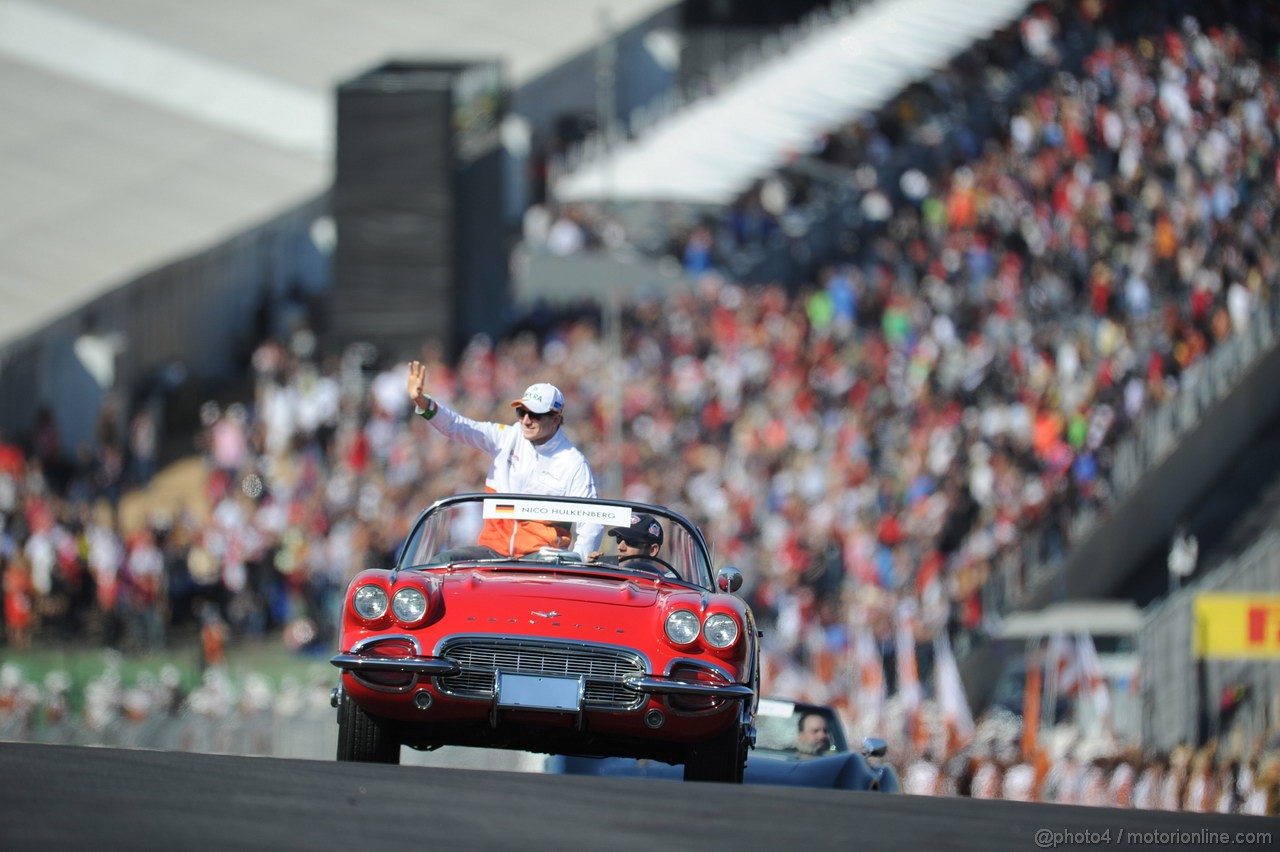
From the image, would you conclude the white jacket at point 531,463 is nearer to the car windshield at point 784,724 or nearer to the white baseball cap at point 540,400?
the white baseball cap at point 540,400

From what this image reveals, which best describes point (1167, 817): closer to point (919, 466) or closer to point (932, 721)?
point (932, 721)

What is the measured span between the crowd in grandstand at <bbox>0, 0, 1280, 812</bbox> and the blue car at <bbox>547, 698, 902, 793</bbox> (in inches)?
301

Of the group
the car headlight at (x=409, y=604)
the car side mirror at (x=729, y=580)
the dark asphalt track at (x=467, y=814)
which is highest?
the car side mirror at (x=729, y=580)

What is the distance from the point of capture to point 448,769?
7.98 m

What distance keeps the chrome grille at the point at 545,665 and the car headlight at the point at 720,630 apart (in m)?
0.36

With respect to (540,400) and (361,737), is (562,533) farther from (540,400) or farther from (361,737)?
(361,737)

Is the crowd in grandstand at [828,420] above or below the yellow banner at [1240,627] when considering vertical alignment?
above

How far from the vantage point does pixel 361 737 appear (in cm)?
891

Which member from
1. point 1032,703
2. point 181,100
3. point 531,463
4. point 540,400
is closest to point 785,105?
point 181,100

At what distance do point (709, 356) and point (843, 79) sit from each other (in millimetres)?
12255

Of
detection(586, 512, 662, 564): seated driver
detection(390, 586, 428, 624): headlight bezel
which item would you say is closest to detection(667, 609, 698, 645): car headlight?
detection(390, 586, 428, 624): headlight bezel

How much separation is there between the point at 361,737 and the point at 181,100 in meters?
33.1

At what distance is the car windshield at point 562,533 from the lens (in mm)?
9836

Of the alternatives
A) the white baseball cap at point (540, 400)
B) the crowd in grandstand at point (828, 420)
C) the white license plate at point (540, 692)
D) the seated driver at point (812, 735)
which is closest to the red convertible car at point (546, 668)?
the white license plate at point (540, 692)
